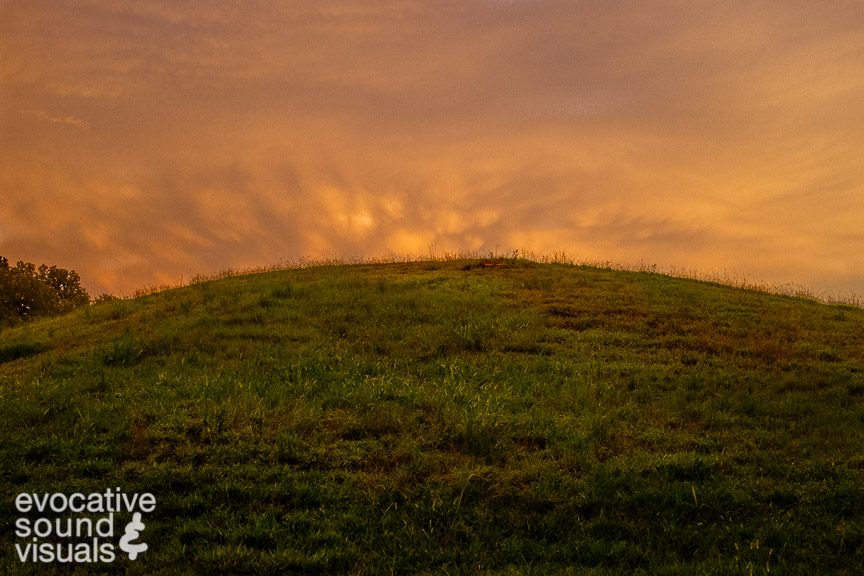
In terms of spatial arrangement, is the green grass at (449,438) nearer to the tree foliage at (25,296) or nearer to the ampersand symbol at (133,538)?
the ampersand symbol at (133,538)

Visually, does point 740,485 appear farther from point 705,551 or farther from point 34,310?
point 34,310

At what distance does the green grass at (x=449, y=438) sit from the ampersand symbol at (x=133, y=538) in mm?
133

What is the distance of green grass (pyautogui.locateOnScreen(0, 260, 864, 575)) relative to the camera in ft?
28.0

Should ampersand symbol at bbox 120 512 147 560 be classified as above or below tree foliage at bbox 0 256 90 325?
below

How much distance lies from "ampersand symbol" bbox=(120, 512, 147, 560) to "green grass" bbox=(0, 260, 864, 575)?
133 millimetres

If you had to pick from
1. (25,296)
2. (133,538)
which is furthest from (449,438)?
(25,296)

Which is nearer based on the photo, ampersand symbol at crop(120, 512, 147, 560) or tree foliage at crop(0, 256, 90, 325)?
ampersand symbol at crop(120, 512, 147, 560)

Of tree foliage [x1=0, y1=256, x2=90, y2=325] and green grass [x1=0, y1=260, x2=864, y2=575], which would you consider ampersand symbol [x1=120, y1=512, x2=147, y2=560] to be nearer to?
green grass [x1=0, y1=260, x2=864, y2=575]

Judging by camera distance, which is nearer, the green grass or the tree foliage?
the green grass

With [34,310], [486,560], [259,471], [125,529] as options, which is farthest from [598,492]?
[34,310]

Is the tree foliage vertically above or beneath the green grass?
above

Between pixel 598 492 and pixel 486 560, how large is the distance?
2435 millimetres

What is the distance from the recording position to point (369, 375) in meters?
15.2

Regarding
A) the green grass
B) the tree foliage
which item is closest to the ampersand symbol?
the green grass
